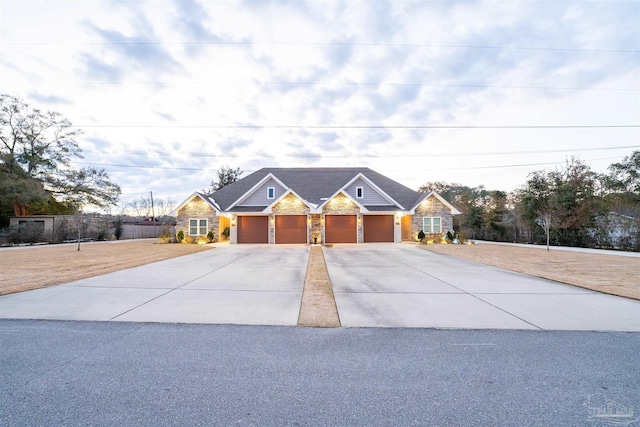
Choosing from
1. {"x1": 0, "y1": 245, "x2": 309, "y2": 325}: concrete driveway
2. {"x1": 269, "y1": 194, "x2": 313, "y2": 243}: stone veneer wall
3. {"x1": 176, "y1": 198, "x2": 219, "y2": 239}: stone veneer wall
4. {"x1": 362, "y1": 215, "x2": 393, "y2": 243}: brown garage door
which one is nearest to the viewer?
{"x1": 0, "y1": 245, "x2": 309, "y2": 325}: concrete driveway

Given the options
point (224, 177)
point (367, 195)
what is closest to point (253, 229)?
point (367, 195)

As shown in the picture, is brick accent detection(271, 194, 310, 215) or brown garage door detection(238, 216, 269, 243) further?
brown garage door detection(238, 216, 269, 243)

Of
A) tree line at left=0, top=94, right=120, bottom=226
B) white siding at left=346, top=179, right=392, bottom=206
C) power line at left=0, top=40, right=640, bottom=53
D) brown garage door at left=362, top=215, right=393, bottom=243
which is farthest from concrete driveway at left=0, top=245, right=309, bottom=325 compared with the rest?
tree line at left=0, top=94, right=120, bottom=226

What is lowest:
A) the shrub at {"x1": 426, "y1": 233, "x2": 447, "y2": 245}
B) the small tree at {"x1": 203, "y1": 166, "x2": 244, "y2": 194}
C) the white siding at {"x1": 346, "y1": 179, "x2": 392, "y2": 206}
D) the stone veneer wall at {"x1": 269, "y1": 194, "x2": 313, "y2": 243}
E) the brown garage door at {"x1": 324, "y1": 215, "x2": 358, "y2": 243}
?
the shrub at {"x1": 426, "y1": 233, "x2": 447, "y2": 245}

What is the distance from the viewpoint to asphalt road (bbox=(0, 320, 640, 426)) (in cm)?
219

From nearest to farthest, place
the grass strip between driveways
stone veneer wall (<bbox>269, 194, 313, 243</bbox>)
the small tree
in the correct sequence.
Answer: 1. the grass strip between driveways
2. stone veneer wall (<bbox>269, 194, 313, 243</bbox>)
3. the small tree

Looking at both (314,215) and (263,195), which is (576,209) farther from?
(263,195)

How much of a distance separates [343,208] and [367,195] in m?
3.03

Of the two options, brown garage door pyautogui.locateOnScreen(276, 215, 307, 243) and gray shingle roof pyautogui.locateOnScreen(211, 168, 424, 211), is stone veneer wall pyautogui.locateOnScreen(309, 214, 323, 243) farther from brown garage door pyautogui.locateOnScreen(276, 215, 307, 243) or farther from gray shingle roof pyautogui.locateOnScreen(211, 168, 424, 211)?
gray shingle roof pyautogui.locateOnScreen(211, 168, 424, 211)

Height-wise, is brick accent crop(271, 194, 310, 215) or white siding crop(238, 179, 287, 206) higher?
white siding crop(238, 179, 287, 206)

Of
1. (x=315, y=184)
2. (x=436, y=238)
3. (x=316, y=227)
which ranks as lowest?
(x=436, y=238)

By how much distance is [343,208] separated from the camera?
2142cm

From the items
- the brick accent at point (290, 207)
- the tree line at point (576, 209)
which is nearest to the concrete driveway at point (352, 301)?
the brick accent at point (290, 207)

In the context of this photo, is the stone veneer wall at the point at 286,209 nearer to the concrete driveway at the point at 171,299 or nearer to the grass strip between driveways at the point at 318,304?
the concrete driveway at the point at 171,299
